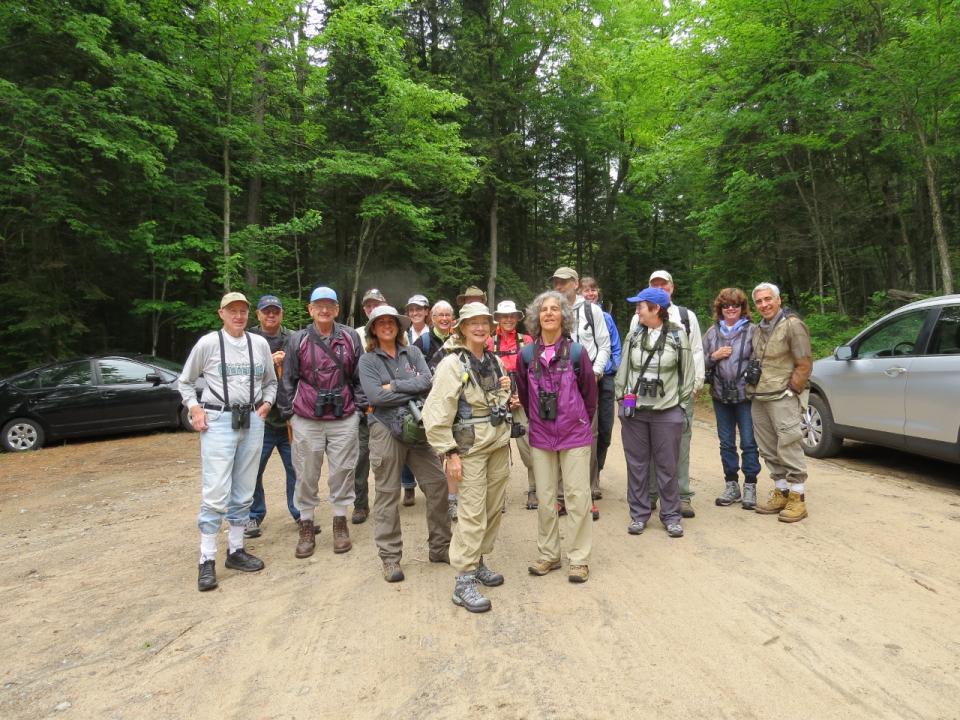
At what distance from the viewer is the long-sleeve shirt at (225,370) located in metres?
3.84

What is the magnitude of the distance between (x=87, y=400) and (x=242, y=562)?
23.3 ft

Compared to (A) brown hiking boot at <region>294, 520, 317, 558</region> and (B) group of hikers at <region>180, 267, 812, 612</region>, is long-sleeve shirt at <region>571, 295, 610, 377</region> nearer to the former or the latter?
(B) group of hikers at <region>180, 267, 812, 612</region>

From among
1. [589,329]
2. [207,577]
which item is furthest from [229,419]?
[589,329]

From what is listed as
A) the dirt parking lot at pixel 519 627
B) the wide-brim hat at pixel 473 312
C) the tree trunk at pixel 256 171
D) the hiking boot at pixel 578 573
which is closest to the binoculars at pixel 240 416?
the dirt parking lot at pixel 519 627

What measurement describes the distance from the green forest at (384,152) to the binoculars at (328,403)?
29.3 ft

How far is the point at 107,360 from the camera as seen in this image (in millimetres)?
9602

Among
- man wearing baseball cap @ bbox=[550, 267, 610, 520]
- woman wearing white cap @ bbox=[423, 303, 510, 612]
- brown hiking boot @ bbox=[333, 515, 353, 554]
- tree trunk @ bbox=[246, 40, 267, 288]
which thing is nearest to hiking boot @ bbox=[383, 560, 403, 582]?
woman wearing white cap @ bbox=[423, 303, 510, 612]

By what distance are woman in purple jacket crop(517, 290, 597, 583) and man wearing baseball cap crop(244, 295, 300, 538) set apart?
7.36ft

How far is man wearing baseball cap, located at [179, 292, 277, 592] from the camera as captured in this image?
12.5ft

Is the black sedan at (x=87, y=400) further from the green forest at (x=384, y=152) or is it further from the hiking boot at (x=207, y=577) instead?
the hiking boot at (x=207, y=577)

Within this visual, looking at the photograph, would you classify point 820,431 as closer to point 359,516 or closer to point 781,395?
point 781,395

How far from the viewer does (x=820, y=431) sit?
6824 mm

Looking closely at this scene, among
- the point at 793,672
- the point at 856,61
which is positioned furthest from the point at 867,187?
the point at 793,672

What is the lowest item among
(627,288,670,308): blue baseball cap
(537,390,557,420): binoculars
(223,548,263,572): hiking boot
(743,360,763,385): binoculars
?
(223,548,263,572): hiking boot
